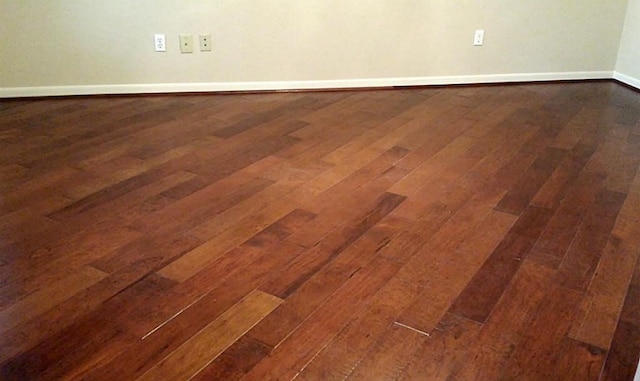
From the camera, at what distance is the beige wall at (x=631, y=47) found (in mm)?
4582

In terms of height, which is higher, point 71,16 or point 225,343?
point 71,16

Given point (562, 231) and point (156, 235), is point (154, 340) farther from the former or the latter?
point (562, 231)

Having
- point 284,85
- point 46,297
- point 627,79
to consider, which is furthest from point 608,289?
point 627,79

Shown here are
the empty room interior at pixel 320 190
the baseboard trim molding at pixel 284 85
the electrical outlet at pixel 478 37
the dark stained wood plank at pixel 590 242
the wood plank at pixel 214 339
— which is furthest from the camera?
the electrical outlet at pixel 478 37

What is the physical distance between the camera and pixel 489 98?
4.32 metres

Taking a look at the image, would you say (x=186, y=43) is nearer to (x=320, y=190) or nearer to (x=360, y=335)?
(x=320, y=190)

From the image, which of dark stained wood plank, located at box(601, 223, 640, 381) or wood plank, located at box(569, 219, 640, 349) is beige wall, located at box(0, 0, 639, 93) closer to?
wood plank, located at box(569, 219, 640, 349)

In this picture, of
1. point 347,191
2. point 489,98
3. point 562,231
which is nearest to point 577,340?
point 562,231

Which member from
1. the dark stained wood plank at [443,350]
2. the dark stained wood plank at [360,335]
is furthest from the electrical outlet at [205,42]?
the dark stained wood plank at [443,350]

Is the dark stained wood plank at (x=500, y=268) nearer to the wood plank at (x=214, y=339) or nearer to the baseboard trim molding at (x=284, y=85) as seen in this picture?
the wood plank at (x=214, y=339)

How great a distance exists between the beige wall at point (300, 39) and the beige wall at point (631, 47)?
0.05 m

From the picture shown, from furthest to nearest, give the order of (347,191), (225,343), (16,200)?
(347,191) < (16,200) < (225,343)

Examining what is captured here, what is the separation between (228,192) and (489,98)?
2.44m

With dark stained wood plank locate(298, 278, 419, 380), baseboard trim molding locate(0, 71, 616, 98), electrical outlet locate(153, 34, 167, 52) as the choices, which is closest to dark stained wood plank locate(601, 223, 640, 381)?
dark stained wood plank locate(298, 278, 419, 380)
